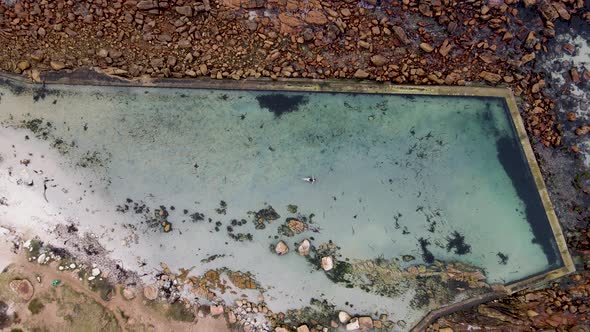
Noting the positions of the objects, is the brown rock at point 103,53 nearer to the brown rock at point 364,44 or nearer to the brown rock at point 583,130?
the brown rock at point 364,44

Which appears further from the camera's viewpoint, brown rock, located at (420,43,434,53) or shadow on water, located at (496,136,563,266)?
shadow on water, located at (496,136,563,266)

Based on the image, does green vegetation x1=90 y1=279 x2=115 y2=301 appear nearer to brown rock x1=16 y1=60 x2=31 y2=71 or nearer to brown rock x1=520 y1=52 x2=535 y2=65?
brown rock x1=16 y1=60 x2=31 y2=71

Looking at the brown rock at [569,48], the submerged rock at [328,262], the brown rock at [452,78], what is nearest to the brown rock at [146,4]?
the brown rock at [452,78]

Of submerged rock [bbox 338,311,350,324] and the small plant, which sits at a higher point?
the small plant

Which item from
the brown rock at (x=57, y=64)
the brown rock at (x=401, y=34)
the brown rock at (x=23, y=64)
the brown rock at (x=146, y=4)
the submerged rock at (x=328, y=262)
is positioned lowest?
the submerged rock at (x=328, y=262)

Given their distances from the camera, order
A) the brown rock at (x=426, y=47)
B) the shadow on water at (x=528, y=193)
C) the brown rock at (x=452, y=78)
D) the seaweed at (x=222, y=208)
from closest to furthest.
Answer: the brown rock at (x=426, y=47) → the brown rock at (x=452, y=78) → the shadow on water at (x=528, y=193) → the seaweed at (x=222, y=208)

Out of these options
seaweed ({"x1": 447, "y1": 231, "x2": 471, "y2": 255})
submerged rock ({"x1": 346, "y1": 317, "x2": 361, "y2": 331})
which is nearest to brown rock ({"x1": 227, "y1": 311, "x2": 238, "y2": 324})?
submerged rock ({"x1": 346, "y1": 317, "x2": 361, "y2": 331})

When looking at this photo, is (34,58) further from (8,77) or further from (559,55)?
(559,55)
